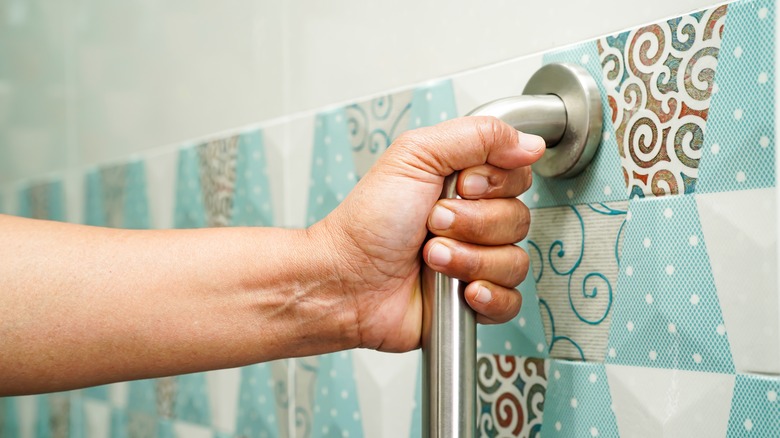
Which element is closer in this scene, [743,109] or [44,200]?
[743,109]

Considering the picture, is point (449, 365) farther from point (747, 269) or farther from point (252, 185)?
point (252, 185)

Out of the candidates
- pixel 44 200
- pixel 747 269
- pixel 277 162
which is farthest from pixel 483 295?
pixel 44 200

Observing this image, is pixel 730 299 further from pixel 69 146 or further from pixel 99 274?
pixel 69 146

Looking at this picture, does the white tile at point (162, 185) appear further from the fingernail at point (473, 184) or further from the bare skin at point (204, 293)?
the fingernail at point (473, 184)

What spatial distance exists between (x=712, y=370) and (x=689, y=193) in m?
0.10

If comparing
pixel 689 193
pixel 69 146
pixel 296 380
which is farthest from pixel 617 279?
pixel 69 146

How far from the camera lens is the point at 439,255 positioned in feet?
1.64

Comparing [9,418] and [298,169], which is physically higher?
[298,169]

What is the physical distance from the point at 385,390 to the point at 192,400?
0.32 metres

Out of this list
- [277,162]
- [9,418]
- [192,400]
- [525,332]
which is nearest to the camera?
[525,332]

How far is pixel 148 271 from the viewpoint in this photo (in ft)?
1.94

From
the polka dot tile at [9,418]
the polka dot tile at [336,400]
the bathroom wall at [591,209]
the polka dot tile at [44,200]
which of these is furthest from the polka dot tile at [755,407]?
the polka dot tile at [9,418]

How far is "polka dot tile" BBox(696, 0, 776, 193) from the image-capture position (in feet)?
1.45

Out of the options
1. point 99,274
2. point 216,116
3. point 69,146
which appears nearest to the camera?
point 99,274
